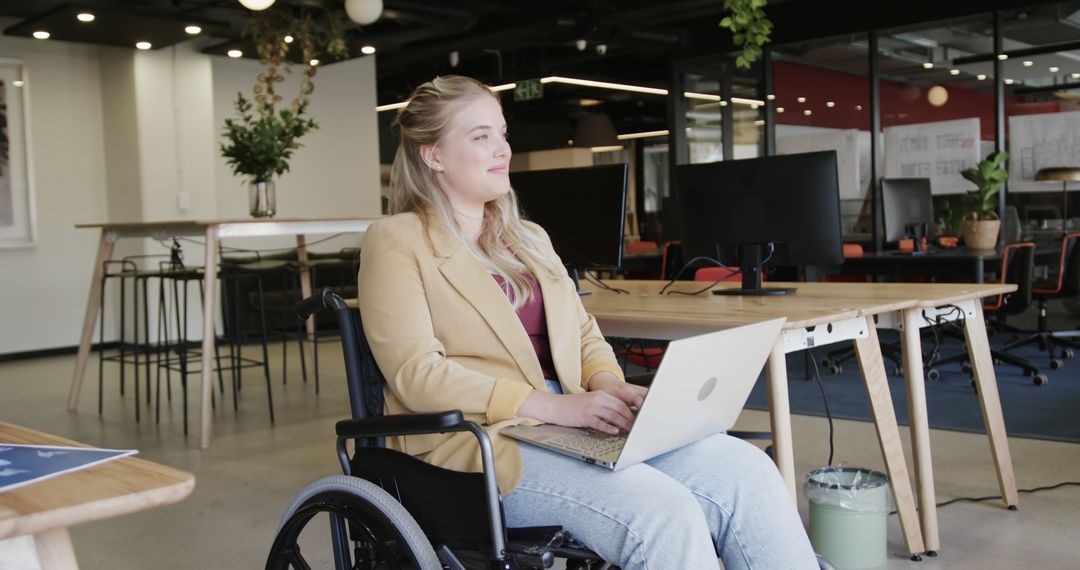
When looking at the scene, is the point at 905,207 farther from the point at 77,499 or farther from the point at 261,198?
the point at 77,499

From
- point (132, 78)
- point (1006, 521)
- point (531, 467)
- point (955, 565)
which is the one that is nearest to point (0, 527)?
point (531, 467)

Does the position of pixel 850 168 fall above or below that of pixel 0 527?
above

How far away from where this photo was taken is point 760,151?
378 inches

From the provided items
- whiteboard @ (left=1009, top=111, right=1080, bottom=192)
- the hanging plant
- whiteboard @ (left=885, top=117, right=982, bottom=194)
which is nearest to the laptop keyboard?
the hanging plant

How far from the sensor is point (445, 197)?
2.11 metres

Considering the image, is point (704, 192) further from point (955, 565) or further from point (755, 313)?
point (955, 565)

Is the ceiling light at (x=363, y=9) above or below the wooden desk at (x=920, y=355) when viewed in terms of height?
above

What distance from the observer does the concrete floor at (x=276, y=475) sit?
3034 millimetres

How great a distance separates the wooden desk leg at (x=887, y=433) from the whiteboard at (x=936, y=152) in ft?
20.2

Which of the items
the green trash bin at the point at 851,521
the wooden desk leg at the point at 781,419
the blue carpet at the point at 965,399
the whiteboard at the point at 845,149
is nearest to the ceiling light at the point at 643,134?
the whiteboard at the point at 845,149

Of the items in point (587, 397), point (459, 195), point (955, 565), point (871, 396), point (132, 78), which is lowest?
point (955, 565)

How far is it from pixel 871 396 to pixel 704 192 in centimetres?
95

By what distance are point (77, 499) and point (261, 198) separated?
4608 millimetres

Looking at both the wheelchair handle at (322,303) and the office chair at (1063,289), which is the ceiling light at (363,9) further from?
the wheelchair handle at (322,303)
